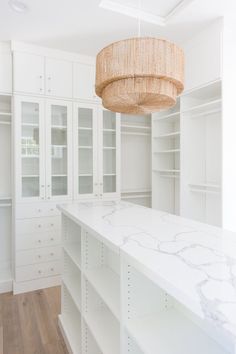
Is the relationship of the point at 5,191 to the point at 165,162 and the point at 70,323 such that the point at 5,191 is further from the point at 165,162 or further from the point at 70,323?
the point at 165,162

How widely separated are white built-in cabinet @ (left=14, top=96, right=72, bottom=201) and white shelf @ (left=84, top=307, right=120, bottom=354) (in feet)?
5.53

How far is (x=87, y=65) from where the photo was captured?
3312mm

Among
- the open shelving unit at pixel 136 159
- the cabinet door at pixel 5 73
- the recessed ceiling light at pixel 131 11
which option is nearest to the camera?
the recessed ceiling light at pixel 131 11

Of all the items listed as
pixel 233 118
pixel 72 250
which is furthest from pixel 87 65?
pixel 72 250

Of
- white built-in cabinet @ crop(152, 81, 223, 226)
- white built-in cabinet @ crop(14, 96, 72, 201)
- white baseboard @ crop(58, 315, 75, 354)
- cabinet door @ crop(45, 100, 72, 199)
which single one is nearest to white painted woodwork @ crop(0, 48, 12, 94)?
white built-in cabinet @ crop(14, 96, 72, 201)

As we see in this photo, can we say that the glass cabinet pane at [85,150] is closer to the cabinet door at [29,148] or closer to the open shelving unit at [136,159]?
the cabinet door at [29,148]

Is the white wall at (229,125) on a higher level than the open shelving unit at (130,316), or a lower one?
higher

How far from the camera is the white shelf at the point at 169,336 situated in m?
1.05

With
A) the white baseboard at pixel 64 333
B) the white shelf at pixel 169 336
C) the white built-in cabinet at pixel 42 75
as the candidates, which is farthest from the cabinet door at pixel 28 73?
the white shelf at pixel 169 336

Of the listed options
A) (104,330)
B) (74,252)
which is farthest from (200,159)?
(104,330)

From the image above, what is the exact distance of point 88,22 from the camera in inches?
102

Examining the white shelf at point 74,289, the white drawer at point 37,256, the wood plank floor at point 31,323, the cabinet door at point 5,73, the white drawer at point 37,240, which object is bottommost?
the wood plank floor at point 31,323

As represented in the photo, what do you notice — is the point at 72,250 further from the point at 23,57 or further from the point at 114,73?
the point at 23,57

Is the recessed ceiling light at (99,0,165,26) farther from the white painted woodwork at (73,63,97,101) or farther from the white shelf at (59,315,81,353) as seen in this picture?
the white shelf at (59,315,81,353)
